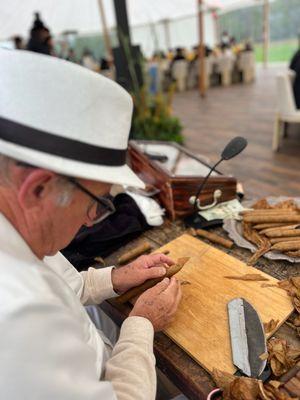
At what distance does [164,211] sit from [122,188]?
0.23m

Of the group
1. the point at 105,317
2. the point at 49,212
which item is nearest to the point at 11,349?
the point at 49,212

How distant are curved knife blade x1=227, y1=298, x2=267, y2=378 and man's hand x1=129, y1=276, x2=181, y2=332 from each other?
152 mm

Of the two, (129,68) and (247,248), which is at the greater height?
(129,68)

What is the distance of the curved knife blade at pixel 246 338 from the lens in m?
0.71

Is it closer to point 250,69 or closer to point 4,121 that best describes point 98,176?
point 4,121

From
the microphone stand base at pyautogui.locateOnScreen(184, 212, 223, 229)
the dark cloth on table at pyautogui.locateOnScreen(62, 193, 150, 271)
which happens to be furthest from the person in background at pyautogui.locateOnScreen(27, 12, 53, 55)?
the microphone stand base at pyautogui.locateOnScreen(184, 212, 223, 229)

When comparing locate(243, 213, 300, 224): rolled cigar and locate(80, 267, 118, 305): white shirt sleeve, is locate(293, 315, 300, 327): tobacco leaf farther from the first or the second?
locate(80, 267, 118, 305): white shirt sleeve

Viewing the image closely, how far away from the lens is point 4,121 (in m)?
0.55

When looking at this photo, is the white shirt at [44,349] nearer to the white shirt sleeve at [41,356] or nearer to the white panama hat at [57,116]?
the white shirt sleeve at [41,356]

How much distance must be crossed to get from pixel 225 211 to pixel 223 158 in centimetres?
27

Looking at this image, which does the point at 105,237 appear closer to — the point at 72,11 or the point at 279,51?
the point at 72,11

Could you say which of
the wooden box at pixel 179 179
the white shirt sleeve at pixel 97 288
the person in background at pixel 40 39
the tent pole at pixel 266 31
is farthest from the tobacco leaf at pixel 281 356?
the tent pole at pixel 266 31

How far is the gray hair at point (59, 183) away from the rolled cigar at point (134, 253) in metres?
0.57


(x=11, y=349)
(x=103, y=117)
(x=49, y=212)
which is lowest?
(x=11, y=349)
